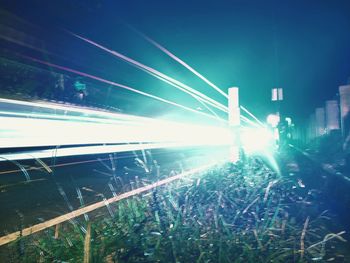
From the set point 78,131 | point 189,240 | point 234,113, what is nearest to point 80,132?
point 78,131

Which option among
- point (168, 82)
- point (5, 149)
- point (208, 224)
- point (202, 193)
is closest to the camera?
point (208, 224)

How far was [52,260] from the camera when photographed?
134 inches

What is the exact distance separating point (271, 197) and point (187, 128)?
24.5m

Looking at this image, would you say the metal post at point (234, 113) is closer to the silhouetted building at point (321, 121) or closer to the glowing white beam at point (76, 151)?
the glowing white beam at point (76, 151)

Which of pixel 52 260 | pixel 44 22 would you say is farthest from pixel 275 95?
pixel 52 260

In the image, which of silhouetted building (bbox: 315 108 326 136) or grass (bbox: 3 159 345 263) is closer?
grass (bbox: 3 159 345 263)

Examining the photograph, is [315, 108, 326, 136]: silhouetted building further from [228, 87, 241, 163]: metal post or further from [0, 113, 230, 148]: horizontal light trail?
[228, 87, 241, 163]: metal post

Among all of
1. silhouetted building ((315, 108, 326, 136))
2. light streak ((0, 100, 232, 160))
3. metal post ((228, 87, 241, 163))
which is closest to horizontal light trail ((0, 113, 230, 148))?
light streak ((0, 100, 232, 160))

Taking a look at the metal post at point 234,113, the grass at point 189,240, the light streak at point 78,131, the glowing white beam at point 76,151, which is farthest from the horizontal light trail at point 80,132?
the grass at point 189,240

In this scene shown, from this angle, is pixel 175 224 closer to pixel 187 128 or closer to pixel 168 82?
pixel 168 82

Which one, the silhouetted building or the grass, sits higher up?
the silhouetted building

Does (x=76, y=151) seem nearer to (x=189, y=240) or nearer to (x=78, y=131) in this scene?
(x=78, y=131)

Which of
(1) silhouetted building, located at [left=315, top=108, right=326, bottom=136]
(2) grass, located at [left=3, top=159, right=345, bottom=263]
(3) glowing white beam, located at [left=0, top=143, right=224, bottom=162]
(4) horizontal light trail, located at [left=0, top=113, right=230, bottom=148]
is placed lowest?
(2) grass, located at [left=3, top=159, right=345, bottom=263]

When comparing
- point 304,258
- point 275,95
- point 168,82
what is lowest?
point 304,258
